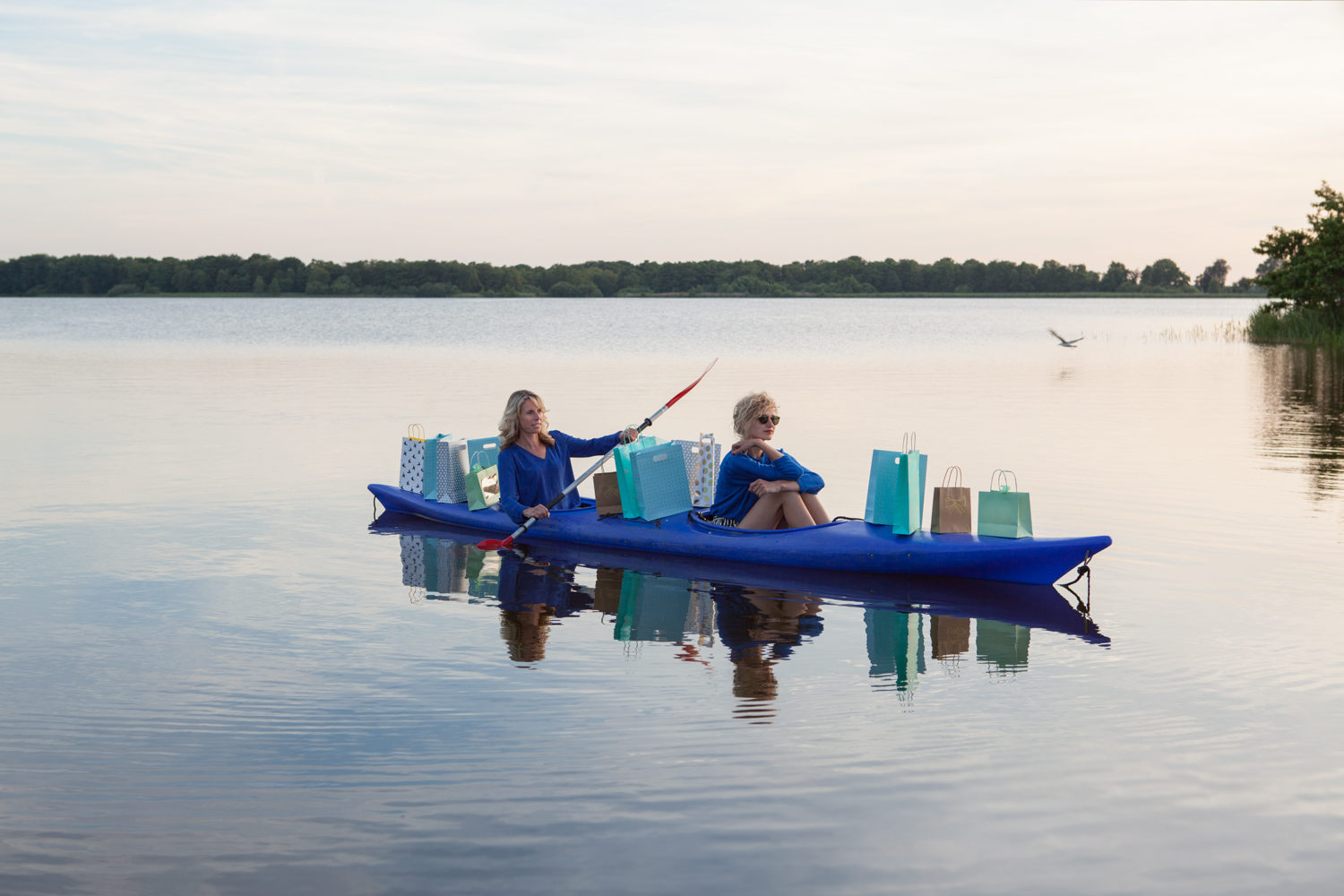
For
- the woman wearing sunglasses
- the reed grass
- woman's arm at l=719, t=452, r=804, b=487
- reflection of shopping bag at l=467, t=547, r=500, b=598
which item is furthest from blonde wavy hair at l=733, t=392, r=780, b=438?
the reed grass

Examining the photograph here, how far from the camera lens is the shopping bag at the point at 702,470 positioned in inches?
332

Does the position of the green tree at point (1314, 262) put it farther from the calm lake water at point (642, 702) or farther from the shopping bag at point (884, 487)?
the shopping bag at point (884, 487)

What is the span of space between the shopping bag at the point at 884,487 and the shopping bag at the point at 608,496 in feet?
6.02

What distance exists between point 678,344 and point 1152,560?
29.1 m

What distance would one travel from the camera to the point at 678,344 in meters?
36.2

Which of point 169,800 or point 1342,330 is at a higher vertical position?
point 1342,330

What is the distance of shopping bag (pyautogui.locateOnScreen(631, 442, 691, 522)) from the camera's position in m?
7.82

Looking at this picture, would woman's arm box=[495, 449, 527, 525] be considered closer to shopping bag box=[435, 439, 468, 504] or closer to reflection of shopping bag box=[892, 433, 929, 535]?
shopping bag box=[435, 439, 468, 504]

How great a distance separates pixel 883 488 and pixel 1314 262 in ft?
96.6

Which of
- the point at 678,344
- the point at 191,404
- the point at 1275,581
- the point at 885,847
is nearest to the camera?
the point at 885,847

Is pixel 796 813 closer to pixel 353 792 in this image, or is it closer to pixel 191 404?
pixel 353 792

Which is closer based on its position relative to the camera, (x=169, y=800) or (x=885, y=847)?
(x=885, y=847)

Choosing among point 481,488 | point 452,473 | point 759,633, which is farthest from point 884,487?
point 452,473

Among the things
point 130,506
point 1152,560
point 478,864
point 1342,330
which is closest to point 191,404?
point 130,506
